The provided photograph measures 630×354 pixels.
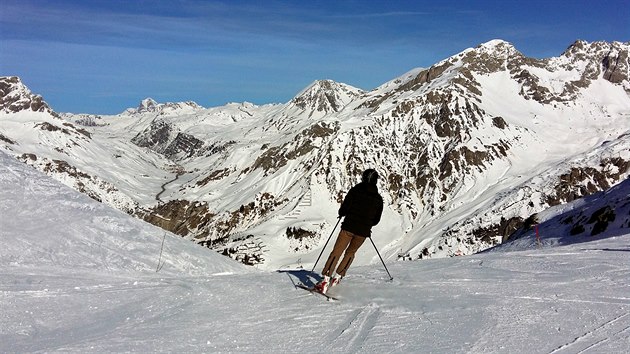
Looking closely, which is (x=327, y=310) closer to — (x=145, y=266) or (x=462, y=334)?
(x=462, y=334)

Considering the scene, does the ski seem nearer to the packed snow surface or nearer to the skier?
the packed snow surface

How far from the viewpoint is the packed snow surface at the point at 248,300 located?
29.6 ft

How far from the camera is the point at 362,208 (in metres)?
13.2

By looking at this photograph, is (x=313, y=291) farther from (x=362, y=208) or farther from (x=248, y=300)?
(x=362, y=208)

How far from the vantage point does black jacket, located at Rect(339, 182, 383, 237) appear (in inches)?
519

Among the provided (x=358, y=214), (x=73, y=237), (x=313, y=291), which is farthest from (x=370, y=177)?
(x=73, y=237)

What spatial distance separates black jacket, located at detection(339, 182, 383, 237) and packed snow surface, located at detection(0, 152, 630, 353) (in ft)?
5.72

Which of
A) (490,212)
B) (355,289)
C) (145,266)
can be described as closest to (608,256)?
(355,289)

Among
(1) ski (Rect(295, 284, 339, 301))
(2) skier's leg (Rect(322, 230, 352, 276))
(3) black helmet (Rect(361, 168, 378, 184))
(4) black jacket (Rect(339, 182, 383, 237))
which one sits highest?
(3) black helmet (Rect(361, 168, 378, 184))

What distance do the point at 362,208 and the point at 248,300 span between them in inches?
151

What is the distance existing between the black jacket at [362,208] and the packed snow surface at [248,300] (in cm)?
174

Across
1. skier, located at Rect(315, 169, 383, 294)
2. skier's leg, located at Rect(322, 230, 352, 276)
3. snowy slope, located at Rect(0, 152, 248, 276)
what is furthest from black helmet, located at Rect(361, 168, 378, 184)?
snowy slope, located at Rect(0, 152, 248, 276)

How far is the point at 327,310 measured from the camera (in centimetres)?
1135

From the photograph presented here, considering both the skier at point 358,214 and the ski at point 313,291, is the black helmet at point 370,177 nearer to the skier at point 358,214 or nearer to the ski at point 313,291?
the skier at point 358,214
